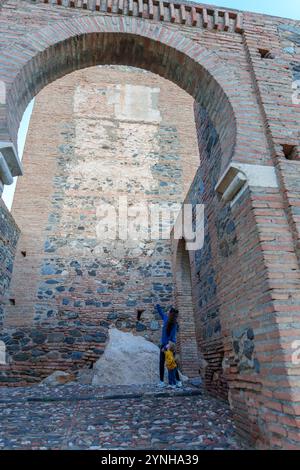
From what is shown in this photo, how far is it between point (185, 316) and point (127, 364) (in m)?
2.02

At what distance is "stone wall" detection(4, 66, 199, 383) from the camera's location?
23.8 ft

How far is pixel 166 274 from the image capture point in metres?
8.41

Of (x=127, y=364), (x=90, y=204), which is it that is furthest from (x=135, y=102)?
→ (x=127, y=364)

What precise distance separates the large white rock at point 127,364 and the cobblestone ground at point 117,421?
3.31 ft

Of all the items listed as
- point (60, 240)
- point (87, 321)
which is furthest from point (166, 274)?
point (60, 240)

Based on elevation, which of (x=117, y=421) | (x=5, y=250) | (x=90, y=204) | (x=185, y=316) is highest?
(x=90, y=204)

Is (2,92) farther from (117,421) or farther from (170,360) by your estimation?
(170,360)

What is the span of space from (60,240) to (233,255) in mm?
5970

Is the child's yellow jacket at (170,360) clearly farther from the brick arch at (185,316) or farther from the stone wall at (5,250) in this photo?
the stone wall at (5,250)

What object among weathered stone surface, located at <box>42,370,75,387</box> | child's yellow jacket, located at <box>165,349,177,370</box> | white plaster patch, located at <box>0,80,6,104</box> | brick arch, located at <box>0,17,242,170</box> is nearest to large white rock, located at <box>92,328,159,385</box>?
weathered stone surface, located at <box>42,370,75,387</box>

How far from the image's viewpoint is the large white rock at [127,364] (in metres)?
5.88

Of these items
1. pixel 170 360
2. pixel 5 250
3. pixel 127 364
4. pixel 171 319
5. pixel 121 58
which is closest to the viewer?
pixel 121 58

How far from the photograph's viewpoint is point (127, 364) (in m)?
6.09

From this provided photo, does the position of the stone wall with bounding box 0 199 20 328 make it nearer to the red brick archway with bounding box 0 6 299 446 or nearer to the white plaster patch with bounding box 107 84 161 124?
the red brick archway with bounding box 0 6 299 446
